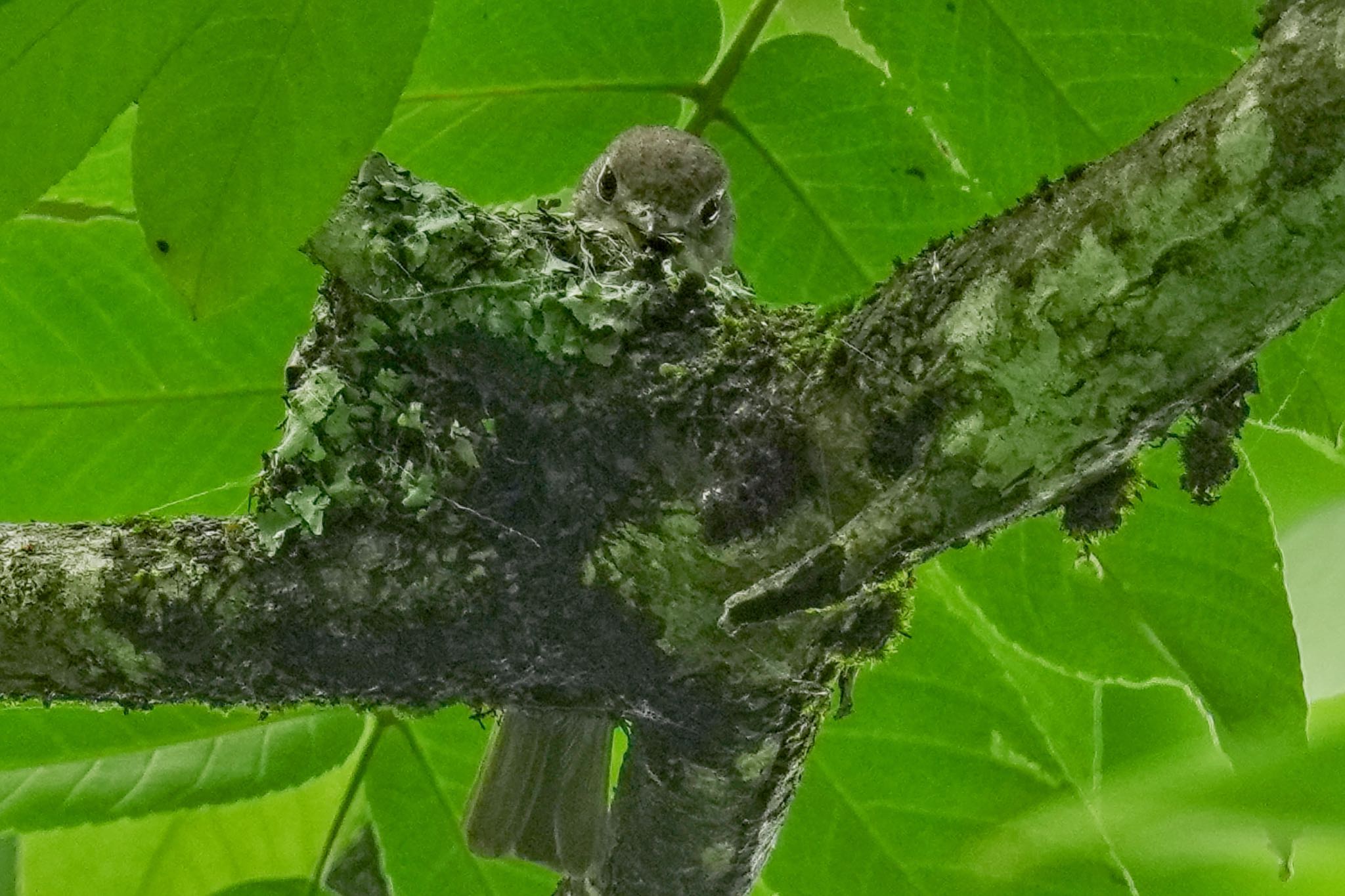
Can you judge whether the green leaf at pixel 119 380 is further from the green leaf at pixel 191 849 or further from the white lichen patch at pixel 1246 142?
the white lichen patch at pixel 1246 142

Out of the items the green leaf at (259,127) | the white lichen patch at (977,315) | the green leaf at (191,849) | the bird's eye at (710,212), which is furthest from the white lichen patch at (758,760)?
the bird's eye at (710,212)

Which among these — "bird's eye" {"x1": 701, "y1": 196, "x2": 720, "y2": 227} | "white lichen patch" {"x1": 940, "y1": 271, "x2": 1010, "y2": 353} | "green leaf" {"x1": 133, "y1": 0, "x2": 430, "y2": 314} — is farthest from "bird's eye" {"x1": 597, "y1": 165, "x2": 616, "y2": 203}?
"green leaf" {"x1": 133, "y1": 0, "x2": 430, "y2": 314}

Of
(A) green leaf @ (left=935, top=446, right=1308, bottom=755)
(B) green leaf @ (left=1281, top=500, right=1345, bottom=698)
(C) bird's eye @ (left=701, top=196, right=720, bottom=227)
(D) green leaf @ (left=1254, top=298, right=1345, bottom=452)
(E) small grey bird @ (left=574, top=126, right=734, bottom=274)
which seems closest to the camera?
(B) green leaf @ (left=1281, top=500, right=1345, bottom=698)

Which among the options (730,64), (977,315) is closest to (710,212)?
(730,64)

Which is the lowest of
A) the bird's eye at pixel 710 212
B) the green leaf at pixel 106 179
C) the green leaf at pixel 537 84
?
the green leaf at pixel 106 179

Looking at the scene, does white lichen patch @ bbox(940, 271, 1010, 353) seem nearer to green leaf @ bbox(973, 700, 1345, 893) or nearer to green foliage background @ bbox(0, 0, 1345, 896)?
green foliage background @ bbox(0, 0, 1345, 896)

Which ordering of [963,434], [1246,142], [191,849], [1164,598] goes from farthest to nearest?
[191,849] → [1164,598] → [963,434] → [1246,142]

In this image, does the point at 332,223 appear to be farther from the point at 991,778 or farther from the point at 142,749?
the point at 991,778

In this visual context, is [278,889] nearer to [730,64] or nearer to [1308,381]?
[730,64]
